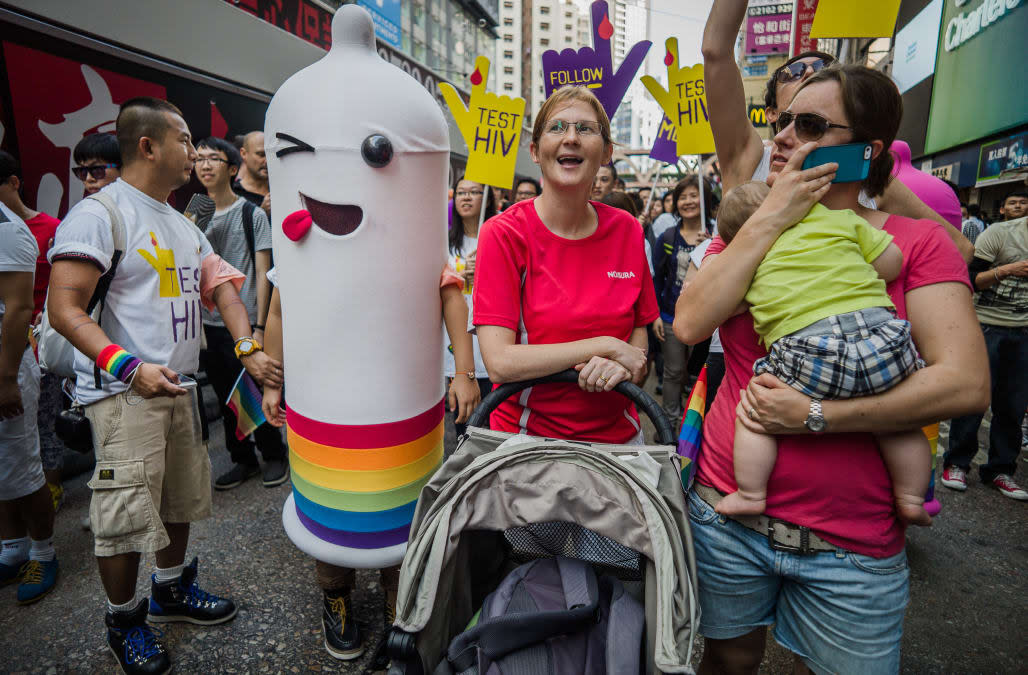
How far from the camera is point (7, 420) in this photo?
2713 millimetres

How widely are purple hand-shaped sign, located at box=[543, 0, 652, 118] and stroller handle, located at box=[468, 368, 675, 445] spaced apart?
8.01ft

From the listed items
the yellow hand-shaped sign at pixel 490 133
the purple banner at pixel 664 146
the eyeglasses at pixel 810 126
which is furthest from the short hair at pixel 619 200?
the eyeglasses at pixel 810 126

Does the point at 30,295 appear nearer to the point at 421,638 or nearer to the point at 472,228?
the point at 421,638

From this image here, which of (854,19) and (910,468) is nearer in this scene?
(910,468)

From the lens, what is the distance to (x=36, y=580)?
107 inches

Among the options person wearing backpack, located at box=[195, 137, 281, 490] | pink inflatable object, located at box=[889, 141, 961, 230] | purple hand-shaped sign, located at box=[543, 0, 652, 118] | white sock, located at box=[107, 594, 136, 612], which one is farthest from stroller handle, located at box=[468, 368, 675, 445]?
person wearing backpack, located at box=[195, 137, 281, 490]

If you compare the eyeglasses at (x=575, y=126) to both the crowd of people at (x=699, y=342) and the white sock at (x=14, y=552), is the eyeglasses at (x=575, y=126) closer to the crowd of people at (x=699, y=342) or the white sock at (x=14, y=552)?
the crowd of people at (x=699, y=342)

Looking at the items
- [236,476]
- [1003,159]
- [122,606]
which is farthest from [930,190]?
[1003,159]

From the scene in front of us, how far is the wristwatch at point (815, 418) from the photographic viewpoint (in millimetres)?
1197

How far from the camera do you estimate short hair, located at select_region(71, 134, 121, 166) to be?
3.47m

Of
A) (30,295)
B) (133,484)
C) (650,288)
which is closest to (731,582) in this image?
(650,288)

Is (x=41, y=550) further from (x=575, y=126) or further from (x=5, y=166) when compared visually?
(x=575, y=126)

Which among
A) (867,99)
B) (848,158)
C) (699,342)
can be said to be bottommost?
(699,342)

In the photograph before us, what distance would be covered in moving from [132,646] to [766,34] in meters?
37.0
